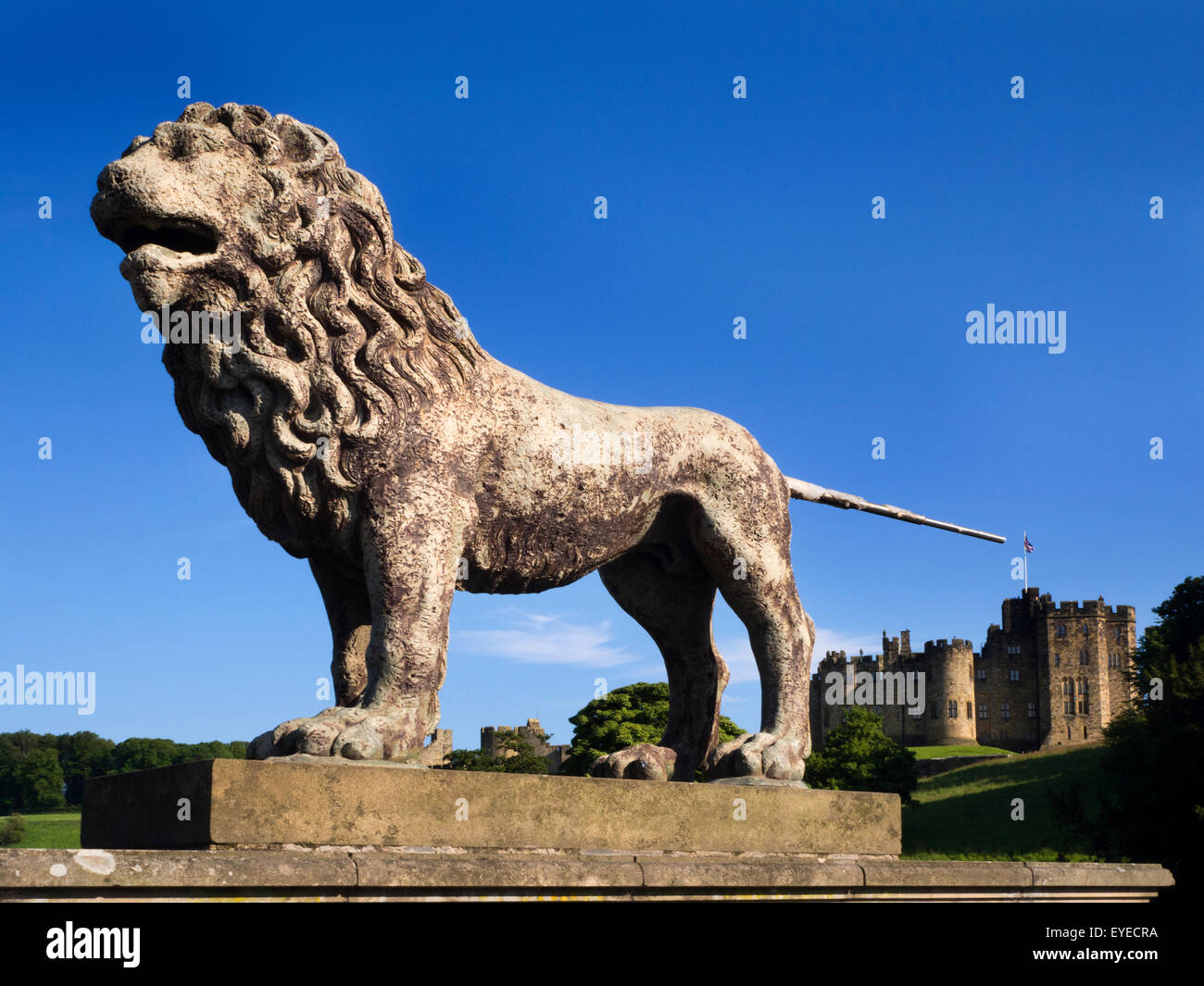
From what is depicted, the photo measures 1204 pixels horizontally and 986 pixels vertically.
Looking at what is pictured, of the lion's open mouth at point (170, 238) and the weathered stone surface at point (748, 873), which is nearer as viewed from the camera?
the weathered stone surface at point (748, 873)

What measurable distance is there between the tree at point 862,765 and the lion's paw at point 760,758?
43.2 meters

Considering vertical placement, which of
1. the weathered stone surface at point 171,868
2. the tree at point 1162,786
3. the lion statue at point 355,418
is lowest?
the tree at point 1162,786

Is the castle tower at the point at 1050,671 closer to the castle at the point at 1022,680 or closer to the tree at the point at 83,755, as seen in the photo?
the castle at the point at 1022,680

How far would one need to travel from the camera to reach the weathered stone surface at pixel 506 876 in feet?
12.9

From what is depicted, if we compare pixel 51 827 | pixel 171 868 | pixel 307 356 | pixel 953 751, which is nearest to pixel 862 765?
pixel 51 827

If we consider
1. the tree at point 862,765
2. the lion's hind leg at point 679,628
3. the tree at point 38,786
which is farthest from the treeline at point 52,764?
the lion's hind leg at point 679,628

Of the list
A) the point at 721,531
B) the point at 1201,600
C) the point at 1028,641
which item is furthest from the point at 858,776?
the point at 721,531

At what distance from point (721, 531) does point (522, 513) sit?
1237 millimetres

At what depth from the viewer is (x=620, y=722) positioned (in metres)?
37.2

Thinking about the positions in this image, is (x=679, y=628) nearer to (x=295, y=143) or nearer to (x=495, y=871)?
(x=495, y=871)

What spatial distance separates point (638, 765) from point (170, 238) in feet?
10.3

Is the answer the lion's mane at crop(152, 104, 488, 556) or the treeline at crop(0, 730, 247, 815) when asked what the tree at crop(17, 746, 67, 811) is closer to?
the treeline at crop(0, 730, 247, 815)
